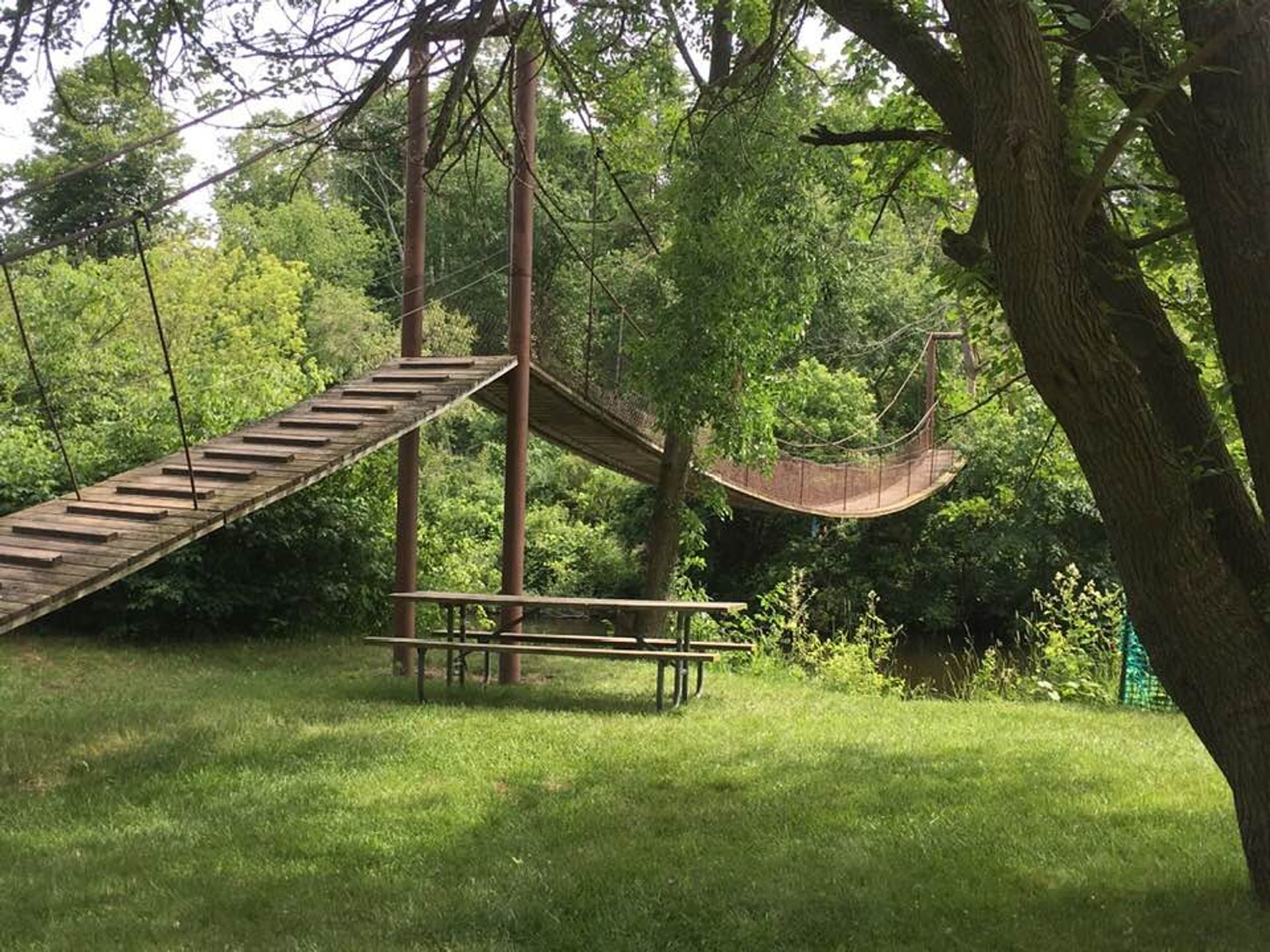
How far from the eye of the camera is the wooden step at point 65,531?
15.8 feet

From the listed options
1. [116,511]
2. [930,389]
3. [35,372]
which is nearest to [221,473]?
[116,511]

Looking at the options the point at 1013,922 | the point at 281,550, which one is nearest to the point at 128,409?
the point at 281,550

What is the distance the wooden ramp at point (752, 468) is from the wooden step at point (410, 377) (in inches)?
23.2

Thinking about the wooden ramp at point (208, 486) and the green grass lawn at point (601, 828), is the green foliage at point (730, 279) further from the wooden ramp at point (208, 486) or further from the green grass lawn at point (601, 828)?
the green grass lawn at point (601, 828)

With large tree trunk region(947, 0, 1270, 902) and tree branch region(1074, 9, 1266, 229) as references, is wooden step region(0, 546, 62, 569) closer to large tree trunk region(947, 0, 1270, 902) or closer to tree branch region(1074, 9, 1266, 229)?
large tree trunk region(947, 0, 1270, 902)

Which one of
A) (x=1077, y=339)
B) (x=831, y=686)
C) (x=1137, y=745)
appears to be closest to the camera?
(x=1077, y=339)

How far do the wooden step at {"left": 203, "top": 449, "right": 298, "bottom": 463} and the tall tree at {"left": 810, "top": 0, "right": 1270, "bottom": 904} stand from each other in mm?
3762

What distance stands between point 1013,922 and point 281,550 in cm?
780

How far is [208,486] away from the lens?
543 centimetres

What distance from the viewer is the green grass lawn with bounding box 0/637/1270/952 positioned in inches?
113

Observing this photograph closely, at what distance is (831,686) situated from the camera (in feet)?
25.6

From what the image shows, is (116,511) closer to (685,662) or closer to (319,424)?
(319,424)

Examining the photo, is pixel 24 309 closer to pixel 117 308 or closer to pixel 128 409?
pixel 117 308

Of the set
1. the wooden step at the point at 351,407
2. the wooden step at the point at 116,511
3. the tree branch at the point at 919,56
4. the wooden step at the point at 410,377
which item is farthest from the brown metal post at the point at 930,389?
the tree branch at the point at 919,56
